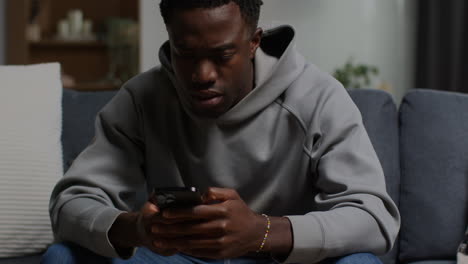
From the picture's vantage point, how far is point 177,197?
1.04 meters

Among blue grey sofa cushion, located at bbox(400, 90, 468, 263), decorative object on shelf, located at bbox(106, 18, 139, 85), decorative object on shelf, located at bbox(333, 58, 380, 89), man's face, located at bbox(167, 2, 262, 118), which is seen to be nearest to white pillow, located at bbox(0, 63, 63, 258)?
man's face, located at bbox(167, 2, 262, 118)

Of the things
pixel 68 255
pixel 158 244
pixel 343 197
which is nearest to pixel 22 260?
pixel 68 255

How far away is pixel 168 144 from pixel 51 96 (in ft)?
1.57

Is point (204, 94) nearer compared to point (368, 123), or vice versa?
point (204, 94)

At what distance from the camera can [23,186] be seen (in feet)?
5.53

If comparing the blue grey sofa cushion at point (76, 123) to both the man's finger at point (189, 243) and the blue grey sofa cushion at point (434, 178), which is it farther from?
the blue grey sofa cushion at point (434, 178)

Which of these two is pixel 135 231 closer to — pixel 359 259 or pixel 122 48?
pixel 359 259

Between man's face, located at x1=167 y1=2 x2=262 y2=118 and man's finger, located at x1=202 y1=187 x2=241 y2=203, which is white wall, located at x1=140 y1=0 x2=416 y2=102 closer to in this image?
man's face, located at x1=167 y1=2 x2=262 y2=118

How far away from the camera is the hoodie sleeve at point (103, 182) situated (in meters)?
1.26

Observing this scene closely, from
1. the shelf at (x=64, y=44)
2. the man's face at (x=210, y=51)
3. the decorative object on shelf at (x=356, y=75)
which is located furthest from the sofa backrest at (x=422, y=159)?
the shelf at (x=64, y=44)

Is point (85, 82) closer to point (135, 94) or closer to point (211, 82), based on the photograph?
point (135, 94)

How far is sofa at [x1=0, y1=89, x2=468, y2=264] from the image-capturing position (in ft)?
5.51

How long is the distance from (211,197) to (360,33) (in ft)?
9.67

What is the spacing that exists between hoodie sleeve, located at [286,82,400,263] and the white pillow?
742 mm
